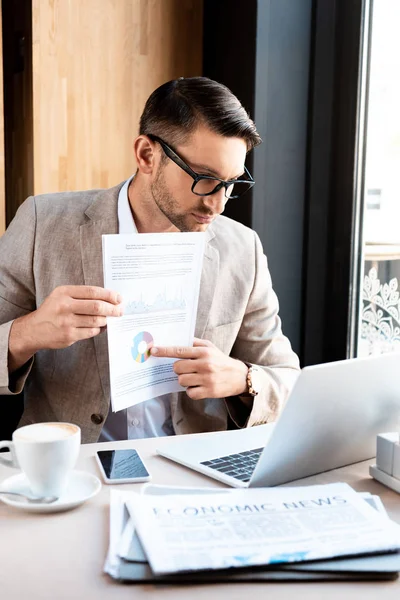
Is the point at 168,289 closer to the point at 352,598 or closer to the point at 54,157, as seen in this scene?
the point at 352,598

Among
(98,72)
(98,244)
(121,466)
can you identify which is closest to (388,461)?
(121,466)

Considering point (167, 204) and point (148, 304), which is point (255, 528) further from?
point (167, 204)

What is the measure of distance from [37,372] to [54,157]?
0.84m

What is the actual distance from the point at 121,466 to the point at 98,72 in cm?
157

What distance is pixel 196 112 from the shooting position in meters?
1.55

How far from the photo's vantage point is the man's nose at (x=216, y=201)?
154 cm

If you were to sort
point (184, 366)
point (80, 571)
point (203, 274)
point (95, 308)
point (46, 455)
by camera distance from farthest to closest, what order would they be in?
1. point (203, 274)
2. point (184, 366)
3. point (95, 308)
4. point (46, 455)
5. point (80, 571)

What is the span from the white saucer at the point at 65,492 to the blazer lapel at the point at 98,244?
571mm

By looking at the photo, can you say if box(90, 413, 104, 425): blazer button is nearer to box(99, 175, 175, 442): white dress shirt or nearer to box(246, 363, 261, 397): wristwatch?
box(99, 175, 175, 442): white dress shirt

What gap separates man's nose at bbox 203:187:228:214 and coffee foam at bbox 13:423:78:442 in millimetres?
753

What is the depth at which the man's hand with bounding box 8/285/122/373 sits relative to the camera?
48.6 inches

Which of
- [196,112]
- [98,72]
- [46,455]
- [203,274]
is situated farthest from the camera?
A: [98,72]

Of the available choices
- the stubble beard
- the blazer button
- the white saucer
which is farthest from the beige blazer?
the white saucer

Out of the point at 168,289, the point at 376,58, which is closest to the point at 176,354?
the point at 168,289
